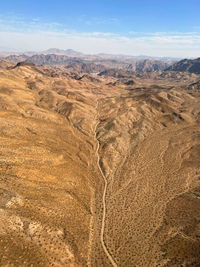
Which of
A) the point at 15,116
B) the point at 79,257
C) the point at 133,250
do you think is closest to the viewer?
the point at 79,257

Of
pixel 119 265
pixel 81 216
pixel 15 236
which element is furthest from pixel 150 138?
pixel 15 236

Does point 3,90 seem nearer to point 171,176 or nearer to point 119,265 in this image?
point 171,176

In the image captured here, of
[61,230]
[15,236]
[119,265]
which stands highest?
[15,236]

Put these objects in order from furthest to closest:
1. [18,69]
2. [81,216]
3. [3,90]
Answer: [18,69]
[3,90]
[81,216]

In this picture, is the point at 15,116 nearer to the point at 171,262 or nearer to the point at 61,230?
the point at 61,230

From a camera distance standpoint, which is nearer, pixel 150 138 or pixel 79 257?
pixel 79 257

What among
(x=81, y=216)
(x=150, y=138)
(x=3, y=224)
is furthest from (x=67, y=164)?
(x=150, y=138)

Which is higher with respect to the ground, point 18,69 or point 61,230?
point 18,69
